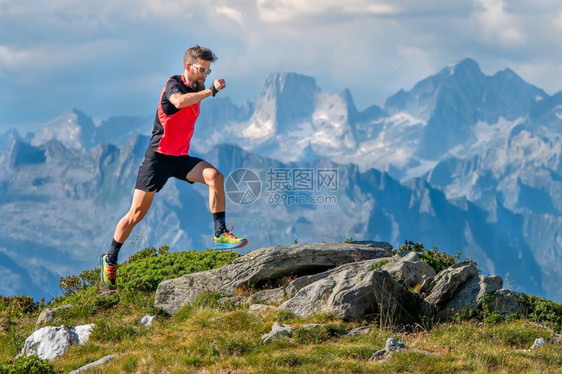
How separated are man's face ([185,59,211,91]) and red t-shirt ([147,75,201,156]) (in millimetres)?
134

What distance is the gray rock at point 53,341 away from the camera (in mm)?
13977

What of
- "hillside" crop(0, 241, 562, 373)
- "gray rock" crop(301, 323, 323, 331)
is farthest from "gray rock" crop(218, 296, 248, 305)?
"gray rock" crop(301, 323, 323, 331)

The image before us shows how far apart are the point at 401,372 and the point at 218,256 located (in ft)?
28.9

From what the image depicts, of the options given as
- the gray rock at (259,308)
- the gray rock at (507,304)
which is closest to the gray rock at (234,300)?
the gray rock at (259,308)

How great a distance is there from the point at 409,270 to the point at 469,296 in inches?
56.3

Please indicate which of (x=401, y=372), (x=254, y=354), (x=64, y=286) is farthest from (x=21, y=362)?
(x=64, y=286)

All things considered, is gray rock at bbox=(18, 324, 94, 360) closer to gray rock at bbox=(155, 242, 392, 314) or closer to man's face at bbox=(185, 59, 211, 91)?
gray rock at bbox=(155, 242, 392, 314)

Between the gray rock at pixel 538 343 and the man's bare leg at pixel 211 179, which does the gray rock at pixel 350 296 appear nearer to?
the gray rock at pixel 538 343

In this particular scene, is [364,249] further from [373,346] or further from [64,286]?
[64,286]

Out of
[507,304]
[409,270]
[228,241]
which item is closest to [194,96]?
[228,241]

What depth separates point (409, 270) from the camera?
51.9 ft

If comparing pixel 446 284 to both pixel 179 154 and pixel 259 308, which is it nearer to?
pixel 259 308

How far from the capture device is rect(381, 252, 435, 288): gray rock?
15.6 meters

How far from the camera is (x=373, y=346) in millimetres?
12352
